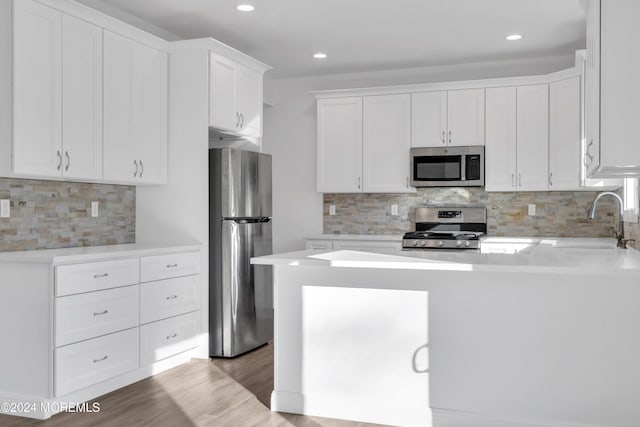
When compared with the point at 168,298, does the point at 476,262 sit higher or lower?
higher

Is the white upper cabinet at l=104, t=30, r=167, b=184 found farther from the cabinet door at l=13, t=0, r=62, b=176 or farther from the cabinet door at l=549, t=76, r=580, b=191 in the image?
the cabinet door at l=549, t=76, r=580, b=191

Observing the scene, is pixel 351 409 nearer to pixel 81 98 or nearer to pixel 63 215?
pixel 63 215

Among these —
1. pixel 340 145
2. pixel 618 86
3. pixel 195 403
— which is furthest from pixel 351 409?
pixel 340 145

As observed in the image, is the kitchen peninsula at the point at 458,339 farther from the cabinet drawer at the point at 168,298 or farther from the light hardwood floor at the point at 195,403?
the cabinet drawer at the point at 168,298

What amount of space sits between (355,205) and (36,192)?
139 inches

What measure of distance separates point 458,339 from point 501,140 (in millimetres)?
3119

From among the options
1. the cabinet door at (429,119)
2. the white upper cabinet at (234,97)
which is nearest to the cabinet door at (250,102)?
the white upper cabinet at (234,97)

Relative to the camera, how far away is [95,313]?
364 cm

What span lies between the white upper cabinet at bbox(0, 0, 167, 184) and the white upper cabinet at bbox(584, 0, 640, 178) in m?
3.01

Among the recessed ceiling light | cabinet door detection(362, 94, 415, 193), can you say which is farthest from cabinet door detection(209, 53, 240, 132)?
Result: cabinet door detection(362, 94, 415, 193)

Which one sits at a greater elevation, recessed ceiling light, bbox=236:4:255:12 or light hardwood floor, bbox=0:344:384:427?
recessed ceiling light, bbox=236:4:255:12

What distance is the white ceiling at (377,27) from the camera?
14.6 feet

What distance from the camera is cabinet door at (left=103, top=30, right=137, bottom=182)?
410 centimetres

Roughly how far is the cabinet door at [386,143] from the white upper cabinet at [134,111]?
2255 millimetres
